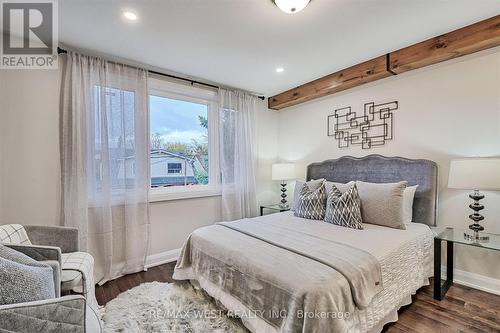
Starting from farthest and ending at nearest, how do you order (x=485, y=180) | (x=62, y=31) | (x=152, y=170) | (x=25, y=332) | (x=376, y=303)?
(x=152, y=170)
(x=62, y=31)
(x=485, y=180)
(x=376, y=303)
(x=25, y=332)

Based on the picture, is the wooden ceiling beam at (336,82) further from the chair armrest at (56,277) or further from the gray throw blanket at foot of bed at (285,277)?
the chair armrest at (56,277)

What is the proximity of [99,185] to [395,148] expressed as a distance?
344cm

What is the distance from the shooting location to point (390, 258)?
1.83 metres

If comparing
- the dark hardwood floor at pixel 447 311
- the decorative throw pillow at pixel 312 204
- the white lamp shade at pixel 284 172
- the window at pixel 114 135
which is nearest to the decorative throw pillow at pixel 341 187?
the decorative throw pillow at pixel 312 204

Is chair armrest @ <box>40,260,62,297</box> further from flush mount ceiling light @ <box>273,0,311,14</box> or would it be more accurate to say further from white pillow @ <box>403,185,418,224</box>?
white pillow @ <box>403,185,418,224</box>

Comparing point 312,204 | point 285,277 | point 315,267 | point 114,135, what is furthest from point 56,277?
point 312,204

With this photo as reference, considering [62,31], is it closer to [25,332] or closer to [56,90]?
[56,90]

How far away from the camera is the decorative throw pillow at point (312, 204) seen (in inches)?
110

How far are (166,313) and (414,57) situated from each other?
3.40 metres

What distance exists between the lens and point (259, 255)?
1.78 metres

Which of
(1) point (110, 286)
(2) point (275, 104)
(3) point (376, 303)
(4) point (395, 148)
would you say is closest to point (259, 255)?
(3) point (376, 303)

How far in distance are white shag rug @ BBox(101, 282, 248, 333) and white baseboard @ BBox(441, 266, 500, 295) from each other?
2281mm

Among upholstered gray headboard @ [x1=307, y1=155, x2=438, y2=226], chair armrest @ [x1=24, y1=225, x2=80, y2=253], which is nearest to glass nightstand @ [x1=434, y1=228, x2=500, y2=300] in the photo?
upholstered gray headboard @ [x1=307, y1=155, x2=438, y2=226]

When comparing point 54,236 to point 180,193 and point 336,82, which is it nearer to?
point 180,193
